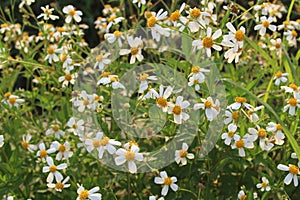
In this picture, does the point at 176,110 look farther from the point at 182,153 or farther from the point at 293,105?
the point at 293,105

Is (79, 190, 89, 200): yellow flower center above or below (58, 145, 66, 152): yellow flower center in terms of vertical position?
above

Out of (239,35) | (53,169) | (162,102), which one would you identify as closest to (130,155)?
(162,102)

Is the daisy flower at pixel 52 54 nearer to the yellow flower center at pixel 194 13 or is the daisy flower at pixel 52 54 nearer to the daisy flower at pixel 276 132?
the yellow flower center at pixel 194 13

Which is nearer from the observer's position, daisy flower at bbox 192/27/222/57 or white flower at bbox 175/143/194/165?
daisy flower at bbox 192/27/222/57

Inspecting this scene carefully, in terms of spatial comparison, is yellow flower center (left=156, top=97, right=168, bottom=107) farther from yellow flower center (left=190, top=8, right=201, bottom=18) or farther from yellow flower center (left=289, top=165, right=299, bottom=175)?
yellow flower center (left=289, top=165, right=299, bottom=175)

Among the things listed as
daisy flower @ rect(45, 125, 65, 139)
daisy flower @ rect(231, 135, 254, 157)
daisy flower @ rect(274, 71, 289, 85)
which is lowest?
daisy flower @ rect(45, 125, 65, 139)

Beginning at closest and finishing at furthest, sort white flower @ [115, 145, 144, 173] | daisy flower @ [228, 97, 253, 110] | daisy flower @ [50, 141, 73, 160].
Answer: white flower @ [115, 145, 144, 173]
daisy flower @ [228, 97, 253, 110]
daisy flower @ [50, 141, 73, 160]

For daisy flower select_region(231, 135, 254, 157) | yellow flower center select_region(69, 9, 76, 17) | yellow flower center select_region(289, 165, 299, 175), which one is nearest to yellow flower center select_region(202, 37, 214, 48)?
daisy flower select_region(231, 135, 254, 157)

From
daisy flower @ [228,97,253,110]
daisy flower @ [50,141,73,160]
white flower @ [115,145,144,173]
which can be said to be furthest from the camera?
daisy flower @ [50,141,73,160]
